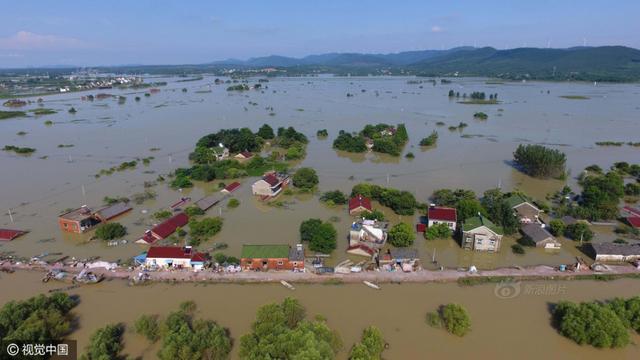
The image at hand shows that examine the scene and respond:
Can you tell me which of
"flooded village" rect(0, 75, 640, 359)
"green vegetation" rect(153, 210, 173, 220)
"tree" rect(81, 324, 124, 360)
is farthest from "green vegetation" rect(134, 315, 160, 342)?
"green vegetation" rect(153, 210, 173, 220)

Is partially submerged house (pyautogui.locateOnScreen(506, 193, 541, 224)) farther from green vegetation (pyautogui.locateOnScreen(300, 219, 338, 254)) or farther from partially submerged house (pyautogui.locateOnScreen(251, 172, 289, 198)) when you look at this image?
partially submerged house (pyautogui.locateOnScreen(251, 172, 289, 198))

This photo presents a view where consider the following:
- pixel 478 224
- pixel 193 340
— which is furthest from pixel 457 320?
pixel 193 340

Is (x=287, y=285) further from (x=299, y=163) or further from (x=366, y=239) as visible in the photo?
(x=299, y=163)

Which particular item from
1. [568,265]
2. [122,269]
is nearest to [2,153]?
[122,269]

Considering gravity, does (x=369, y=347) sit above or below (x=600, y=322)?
below

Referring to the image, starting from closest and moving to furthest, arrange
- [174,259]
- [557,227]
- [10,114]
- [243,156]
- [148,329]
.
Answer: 1. [148,329]
2. [174,259]
3. [557,227]
4. [243,156]
5. [10,114]

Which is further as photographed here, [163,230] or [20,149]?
[20,149]
